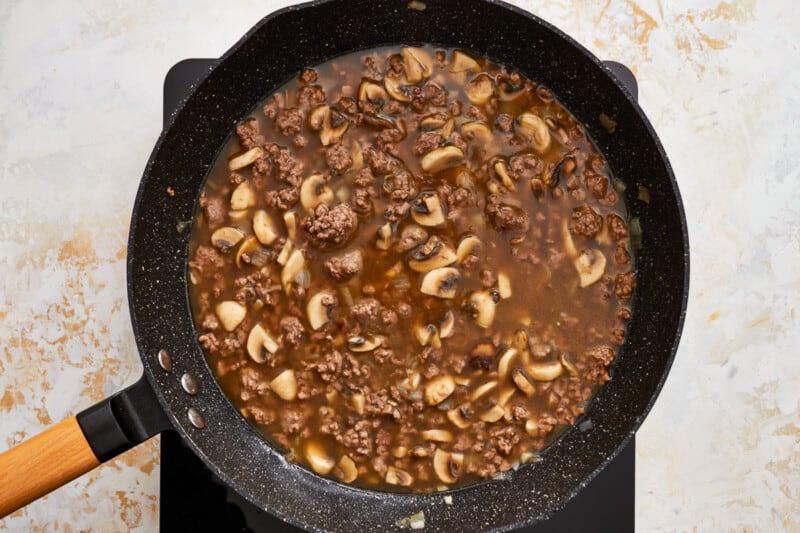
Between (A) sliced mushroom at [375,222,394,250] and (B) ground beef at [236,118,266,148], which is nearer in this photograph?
(A) sliced mushroom at [375,222,394,250]

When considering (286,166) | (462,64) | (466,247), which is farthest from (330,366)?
(462,64)

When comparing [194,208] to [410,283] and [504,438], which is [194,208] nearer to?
[410,283]

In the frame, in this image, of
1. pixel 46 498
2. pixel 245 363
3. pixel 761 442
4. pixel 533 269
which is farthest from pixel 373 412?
pixel 761 442

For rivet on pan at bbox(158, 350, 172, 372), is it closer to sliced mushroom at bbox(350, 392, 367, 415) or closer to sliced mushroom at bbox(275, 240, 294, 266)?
sliced mushroom at bbox(275, 240, 294, 266)

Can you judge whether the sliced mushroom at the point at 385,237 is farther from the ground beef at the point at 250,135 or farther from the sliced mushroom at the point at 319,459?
the sliced mushroom at the point at 319,459

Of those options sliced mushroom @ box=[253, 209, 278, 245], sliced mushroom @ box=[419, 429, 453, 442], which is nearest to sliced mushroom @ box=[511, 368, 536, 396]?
sliced mushroom @ box=[419, 429, 453, 442]

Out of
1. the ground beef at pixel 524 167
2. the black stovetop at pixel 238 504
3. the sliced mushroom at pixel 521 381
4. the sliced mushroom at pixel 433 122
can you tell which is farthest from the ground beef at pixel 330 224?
the black stovetop at pixel 238 504

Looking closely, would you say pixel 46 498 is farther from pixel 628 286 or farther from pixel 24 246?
pixel 628 286
